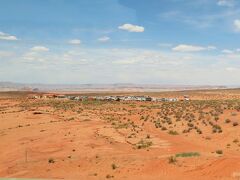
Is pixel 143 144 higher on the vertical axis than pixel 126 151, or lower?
higher

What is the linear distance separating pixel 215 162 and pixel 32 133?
79.7 ft

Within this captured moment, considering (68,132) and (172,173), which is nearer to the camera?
(172,173)

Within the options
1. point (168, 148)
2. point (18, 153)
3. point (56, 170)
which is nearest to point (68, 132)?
point (18, 153)

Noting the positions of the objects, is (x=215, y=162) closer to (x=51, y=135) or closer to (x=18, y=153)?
(x=18, y=153)

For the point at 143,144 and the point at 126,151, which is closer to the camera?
the point at 126,151

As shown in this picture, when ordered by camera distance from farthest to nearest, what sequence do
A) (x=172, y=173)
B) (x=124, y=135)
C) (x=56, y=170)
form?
(x=124, y=135), (x=56, y=170), (x=172, y=173)

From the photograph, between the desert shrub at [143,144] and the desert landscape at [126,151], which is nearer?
the desert landscape at [126,151]

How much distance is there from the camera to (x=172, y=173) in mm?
18906

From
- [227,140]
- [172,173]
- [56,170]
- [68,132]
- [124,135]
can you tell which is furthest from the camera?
[68,132]

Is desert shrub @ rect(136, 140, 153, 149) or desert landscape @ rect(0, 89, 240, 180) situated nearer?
desert landscape @ rect(0, 89, 240, 180)

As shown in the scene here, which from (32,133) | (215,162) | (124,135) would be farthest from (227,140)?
(32,133)

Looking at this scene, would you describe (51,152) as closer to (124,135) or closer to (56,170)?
(56,170)

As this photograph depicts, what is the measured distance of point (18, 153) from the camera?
2848 cm

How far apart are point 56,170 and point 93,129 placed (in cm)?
1897
